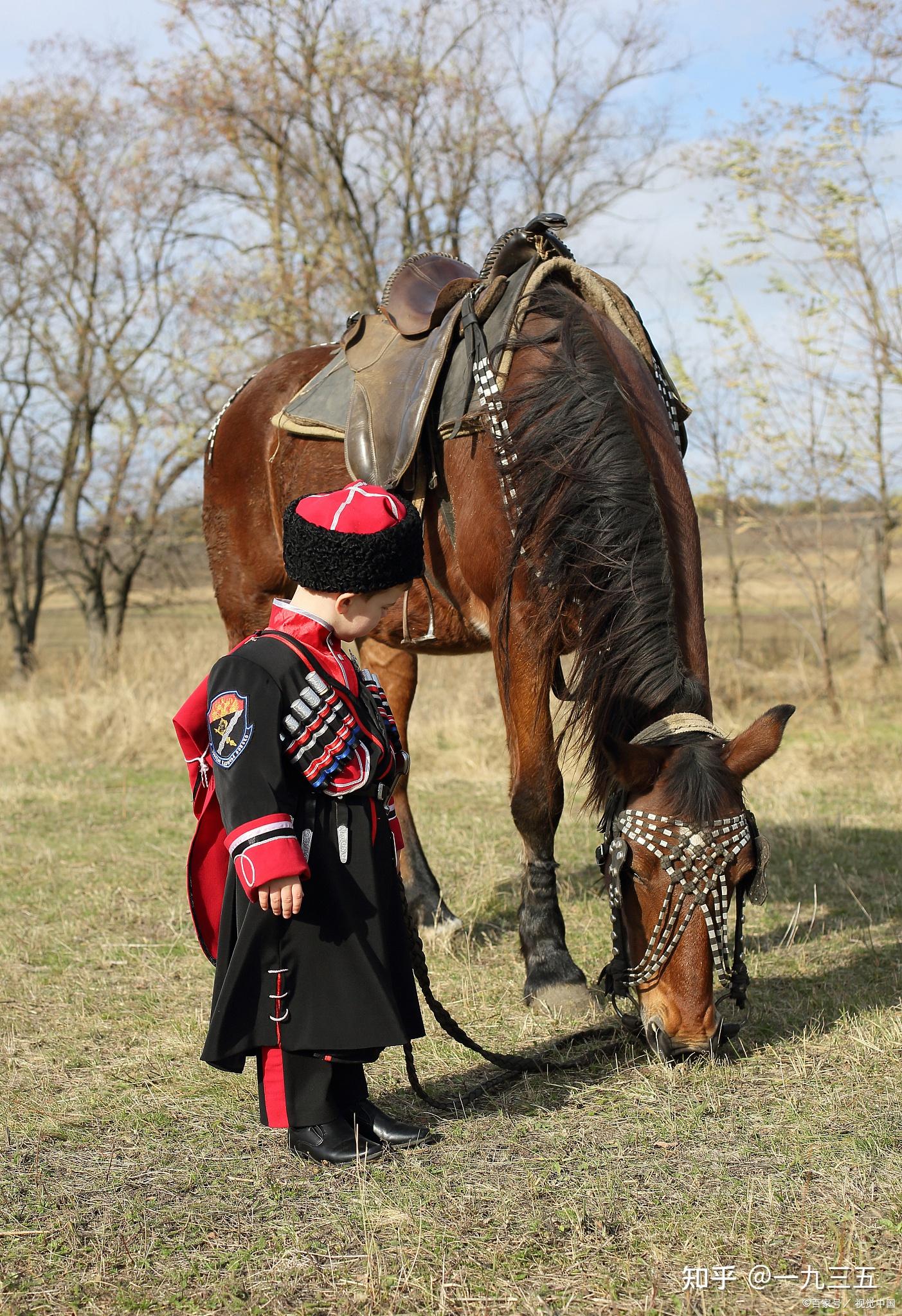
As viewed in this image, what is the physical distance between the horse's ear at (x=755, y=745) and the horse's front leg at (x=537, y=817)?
2.49 ft

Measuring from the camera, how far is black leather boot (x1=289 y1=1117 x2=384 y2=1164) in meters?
2.54

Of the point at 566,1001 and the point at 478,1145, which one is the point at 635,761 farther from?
the point at 566,1001

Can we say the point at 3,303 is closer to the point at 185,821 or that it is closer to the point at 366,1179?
the point at 185,821

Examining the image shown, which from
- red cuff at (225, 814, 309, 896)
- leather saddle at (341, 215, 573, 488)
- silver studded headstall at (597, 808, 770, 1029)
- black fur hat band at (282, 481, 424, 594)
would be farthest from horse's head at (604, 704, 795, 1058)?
leather saddle at (341, 215, 573, 488)

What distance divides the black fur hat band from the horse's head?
73 centimetres

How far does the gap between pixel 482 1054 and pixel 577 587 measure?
1296mm

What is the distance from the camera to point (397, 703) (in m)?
5.27

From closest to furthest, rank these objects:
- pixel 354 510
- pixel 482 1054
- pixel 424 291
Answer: pixel 354 510
pixel 482 1054
pixel 424 291

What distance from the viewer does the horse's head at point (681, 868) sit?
2795mm

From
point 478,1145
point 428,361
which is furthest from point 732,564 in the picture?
point 478,1145

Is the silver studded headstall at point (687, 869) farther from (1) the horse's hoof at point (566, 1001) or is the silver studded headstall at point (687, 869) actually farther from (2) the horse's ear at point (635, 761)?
(1) the horse's hoof at point (566, 1001)

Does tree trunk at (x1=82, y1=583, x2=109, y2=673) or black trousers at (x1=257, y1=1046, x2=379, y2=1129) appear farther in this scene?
tree trunk at (x1=82, y1=583, x2=109, y2=673)

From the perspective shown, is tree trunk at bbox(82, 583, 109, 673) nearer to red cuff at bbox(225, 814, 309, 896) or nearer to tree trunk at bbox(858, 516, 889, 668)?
tree trunk at bbox(858, 516, 889, 668)

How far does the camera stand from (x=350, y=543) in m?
2.51
